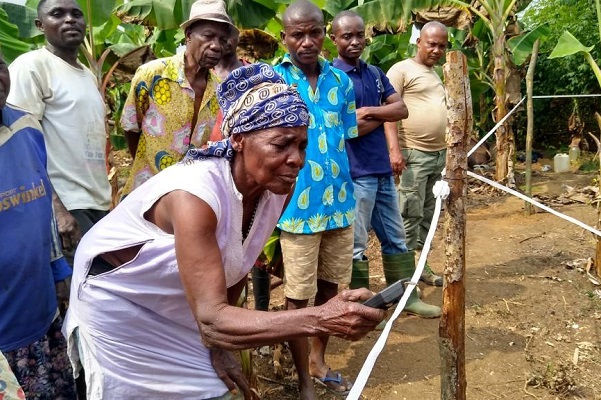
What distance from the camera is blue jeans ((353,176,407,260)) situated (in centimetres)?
360

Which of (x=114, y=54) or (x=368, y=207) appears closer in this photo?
(x=368, y=207)

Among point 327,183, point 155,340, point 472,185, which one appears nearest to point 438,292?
point 327,183

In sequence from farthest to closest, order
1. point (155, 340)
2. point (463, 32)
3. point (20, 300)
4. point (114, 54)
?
point (463, 32) → point (114, 54) → point (20, 300) → point (155, 340)

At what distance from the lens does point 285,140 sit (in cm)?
160

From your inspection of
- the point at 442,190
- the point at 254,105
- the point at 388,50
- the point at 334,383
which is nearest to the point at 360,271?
the point at 334,383

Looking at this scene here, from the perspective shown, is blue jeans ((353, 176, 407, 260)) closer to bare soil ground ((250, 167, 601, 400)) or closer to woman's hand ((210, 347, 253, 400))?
bare soil ground ((250, 167, 601, 400))

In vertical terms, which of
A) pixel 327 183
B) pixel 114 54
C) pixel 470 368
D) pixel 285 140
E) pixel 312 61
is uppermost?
pixel 114 54

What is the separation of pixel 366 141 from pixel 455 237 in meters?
1.25

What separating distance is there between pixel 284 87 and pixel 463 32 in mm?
9259

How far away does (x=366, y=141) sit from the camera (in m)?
3.60

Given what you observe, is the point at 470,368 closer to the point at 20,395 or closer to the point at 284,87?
the point at 284,87

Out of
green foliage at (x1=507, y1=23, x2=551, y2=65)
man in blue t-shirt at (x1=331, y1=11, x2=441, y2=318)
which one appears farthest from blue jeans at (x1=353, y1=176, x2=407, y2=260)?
green foliage at (x1=507, y1=23, x2=551, y2=65)

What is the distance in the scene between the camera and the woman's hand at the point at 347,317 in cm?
130

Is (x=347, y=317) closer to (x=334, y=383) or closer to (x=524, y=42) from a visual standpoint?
(x=334, y=383)
